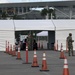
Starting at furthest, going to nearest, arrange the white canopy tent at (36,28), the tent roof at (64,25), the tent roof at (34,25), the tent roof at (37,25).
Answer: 1. the tent roof at (64,25)
2. the tent roof at (34,25)
3. the tent roof at (37,25)
4. the white canopy tent at (36,28)

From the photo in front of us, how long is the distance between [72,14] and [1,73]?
79174mm

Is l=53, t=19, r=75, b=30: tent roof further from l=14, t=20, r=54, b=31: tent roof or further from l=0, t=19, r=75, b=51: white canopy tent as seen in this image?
l=14, t=20, r=54, b=31: tent roof

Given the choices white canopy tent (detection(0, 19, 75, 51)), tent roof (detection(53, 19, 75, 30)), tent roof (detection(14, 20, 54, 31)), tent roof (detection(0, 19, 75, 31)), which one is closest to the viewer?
white canopy tent (detection(0, 19, 75, 51))

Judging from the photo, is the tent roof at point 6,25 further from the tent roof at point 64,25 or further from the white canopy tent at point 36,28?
the tent roof at point 64,25

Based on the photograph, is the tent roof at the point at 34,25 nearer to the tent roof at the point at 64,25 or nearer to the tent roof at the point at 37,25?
the tent roof at the point at 37,25

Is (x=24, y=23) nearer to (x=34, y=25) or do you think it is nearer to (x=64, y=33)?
(x=34, y=25)

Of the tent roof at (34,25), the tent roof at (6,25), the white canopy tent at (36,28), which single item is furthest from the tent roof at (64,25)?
the tent roof at (6,25)

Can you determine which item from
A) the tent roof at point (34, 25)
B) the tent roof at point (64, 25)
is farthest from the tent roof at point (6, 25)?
the tent roof at point (64, 25)

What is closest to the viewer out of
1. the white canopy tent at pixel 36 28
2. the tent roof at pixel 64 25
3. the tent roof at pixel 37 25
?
the white canopy tent at pixel 36 28

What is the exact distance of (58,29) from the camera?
38.3m

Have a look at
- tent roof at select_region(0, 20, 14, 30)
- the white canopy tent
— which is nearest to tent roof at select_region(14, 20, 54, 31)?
the white canopy tent

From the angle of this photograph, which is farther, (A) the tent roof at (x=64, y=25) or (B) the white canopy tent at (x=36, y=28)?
(A) the tent roof at (x=64, y=25)

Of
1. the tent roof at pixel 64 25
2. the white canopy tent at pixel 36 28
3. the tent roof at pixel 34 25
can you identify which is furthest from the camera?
the tent roof at pixel 64 25

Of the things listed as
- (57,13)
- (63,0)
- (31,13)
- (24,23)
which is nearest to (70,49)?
(24,23)
